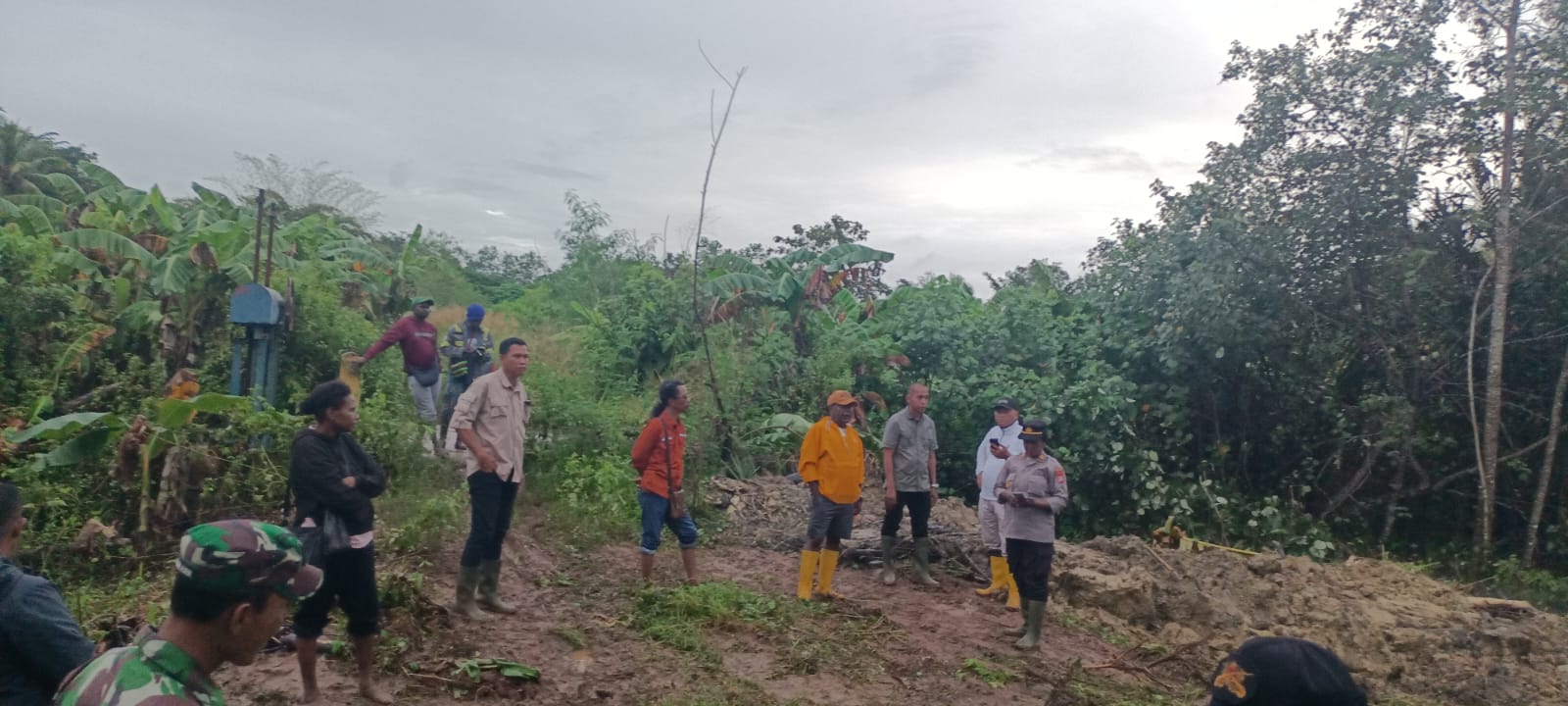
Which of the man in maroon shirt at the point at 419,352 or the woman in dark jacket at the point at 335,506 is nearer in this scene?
the woman in dark jacket at the point at 335,506

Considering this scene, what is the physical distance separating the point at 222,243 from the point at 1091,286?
11506mm

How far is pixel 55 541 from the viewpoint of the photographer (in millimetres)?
6852

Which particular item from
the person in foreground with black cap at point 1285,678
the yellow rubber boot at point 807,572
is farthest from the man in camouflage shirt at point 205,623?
the yellow rubber boot at point 807,572

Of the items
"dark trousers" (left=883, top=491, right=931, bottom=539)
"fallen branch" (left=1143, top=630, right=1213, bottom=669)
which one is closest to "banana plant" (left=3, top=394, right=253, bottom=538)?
"dark trousers" (left=883, top=491, right=931, bottom=539)

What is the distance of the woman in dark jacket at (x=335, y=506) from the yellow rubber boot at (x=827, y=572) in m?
3.75

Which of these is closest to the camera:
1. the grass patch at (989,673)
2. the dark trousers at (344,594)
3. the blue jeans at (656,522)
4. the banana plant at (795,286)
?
the dark trousers at (344,594)

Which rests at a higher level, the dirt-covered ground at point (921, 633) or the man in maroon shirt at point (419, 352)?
the man in maroon shirt at point (419, 352)

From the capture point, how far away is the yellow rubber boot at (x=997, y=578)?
8.34 metres

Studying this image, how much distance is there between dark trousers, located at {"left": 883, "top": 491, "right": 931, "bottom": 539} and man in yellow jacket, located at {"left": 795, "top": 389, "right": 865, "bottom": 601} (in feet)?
2.51

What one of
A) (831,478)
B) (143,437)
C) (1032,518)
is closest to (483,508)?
(831,478)

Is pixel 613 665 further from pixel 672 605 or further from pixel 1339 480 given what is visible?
pixel 1339 480

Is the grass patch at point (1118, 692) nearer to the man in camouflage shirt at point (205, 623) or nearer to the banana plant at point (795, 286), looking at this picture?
the man in camouflage shirt at point (205, 623)

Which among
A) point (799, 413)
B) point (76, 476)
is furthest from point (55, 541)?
point (799, 413)

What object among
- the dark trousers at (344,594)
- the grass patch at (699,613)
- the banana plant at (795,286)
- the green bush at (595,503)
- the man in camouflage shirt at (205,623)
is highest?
the banana plant at (795,286)
